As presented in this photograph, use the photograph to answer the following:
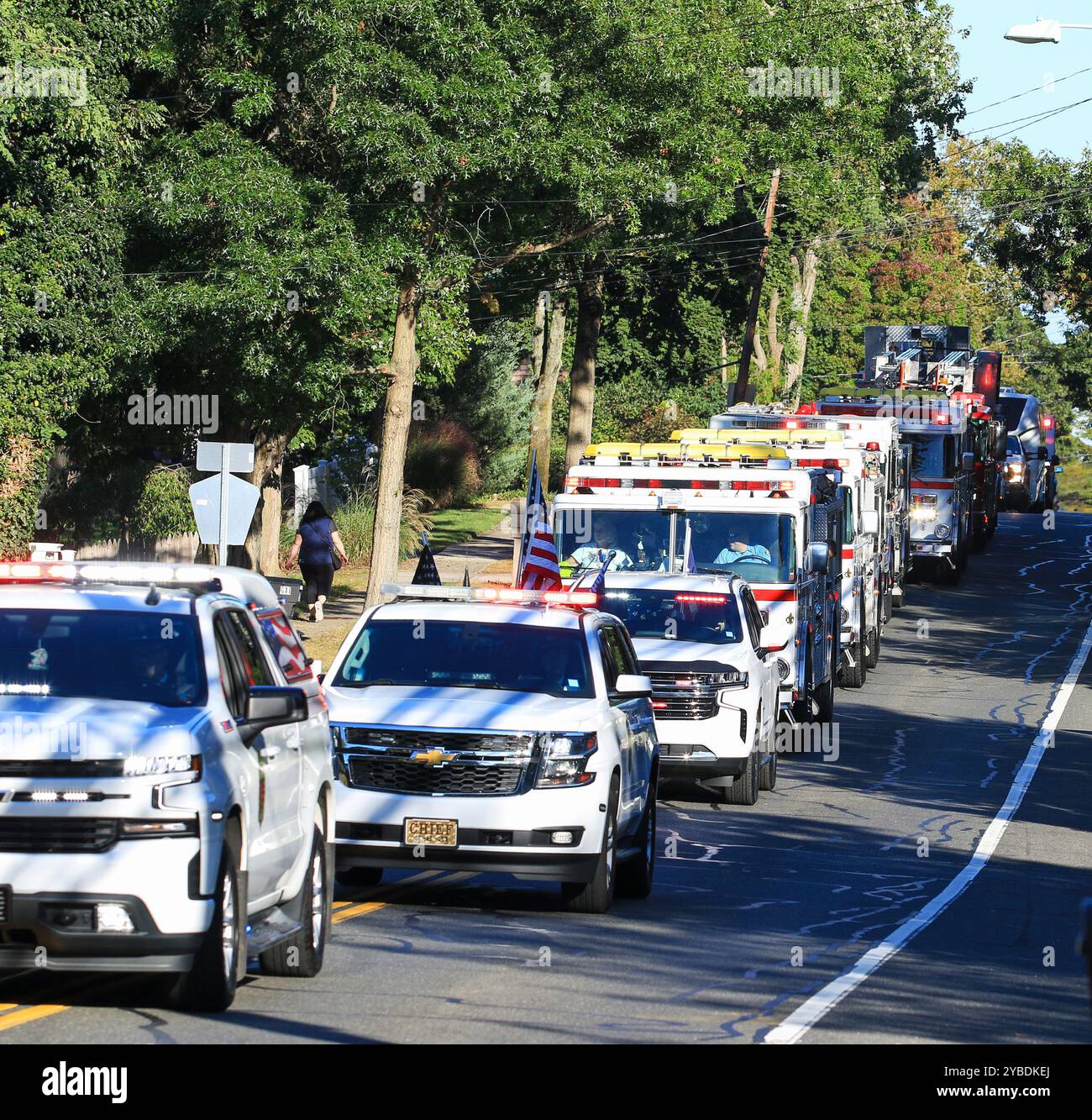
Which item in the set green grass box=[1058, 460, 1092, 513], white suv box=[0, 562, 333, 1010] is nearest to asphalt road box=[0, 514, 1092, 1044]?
white suv box=[0, 562, 333, 1010]

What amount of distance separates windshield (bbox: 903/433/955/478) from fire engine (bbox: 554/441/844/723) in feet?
61.0

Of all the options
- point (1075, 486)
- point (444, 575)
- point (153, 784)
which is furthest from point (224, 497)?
point (1075, 486)

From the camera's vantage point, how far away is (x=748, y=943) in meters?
10.9

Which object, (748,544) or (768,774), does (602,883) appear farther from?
(748,544)

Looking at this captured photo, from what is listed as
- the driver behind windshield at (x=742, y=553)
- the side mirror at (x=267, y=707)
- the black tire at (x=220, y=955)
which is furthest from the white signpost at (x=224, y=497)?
the black tire at (x=220, y=955)

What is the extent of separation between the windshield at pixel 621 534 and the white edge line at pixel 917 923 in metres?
4.11

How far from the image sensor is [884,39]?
55156 millimetres

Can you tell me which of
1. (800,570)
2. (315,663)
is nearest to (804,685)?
(800,570)

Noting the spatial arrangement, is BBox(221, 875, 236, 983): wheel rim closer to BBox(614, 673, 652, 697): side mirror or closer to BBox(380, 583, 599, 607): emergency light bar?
BBox(614, 673, 652, 697): side mirror

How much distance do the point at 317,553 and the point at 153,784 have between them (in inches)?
831

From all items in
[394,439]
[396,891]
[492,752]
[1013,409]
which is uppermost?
[1013,409]

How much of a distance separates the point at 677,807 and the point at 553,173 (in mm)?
12115

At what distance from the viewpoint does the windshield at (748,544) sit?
1994 centimetres
